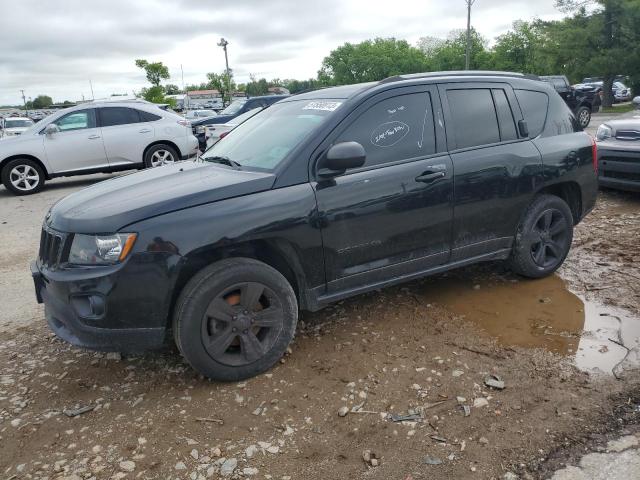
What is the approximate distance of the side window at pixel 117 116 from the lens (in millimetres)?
10398

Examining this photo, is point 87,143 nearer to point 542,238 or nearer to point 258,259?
point 258,259

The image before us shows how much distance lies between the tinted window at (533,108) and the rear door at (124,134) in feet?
27.1

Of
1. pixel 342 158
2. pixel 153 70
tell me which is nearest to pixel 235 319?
pixel 342 158

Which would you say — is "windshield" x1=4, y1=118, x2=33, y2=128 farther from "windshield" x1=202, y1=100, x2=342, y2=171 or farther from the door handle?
the door handle

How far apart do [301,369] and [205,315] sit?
748 millimetres

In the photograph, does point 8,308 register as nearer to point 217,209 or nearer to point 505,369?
point 217,209

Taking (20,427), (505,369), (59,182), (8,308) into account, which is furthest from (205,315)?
(59,182)

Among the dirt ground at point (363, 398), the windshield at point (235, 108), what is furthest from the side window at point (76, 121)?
the dirt ground at point (363, 398)

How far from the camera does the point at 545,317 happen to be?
154 inches

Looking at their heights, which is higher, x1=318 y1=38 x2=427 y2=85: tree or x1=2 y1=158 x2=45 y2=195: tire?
x1=318 y1=38 x2=427 y2=85: tree

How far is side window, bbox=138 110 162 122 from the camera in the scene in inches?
421

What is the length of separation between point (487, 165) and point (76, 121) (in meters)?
8.96

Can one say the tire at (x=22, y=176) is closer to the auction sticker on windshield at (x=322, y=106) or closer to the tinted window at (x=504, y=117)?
the auction sticker on windshield at (x=322, y=106)

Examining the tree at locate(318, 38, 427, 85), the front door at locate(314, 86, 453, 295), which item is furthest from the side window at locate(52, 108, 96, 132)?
the tree at locate(318, 38, 427, 85)
